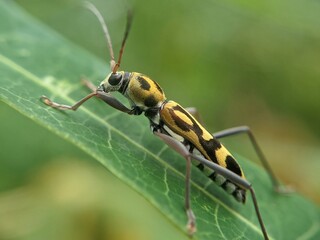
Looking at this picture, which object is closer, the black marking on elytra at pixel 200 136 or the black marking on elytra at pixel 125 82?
the black marking on elytra at pixel 200 136

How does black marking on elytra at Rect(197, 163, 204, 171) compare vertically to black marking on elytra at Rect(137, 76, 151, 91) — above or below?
below

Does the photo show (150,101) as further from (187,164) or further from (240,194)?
(240,194)

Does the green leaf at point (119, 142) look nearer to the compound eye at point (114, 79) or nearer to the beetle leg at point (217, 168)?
the beetle leg at point (217, 168)

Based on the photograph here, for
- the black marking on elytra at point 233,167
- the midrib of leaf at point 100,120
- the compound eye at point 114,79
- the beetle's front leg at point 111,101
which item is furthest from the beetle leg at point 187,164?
the compound eye at point 114,79

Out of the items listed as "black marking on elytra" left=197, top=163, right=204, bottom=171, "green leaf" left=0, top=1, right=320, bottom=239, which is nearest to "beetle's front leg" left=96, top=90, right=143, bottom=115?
"green leaf" left=0, top=1, right=320, bottom=239

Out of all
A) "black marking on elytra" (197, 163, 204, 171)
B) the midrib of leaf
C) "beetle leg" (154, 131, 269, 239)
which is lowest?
the midrib of leaf

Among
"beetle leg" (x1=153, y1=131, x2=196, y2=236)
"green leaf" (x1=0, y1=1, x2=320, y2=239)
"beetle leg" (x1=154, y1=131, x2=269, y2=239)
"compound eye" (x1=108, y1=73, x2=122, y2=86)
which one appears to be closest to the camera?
"beetle leg" (x1=153, y1=131, x2=196, y2=236)

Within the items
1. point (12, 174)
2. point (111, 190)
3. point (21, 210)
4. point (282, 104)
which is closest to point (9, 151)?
point (12, 174)

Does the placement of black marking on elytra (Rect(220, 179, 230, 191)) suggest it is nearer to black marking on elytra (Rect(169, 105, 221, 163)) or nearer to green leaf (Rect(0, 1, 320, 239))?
green leaf (Rect(0, 1, 320, 239))
